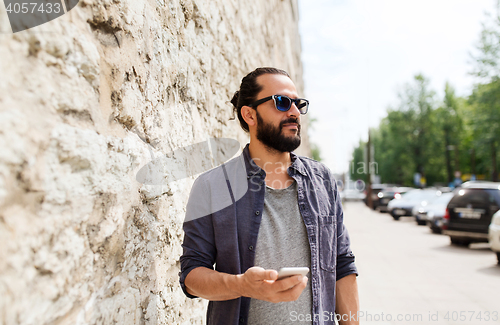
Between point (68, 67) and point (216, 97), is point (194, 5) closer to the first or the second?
point (216, 97)

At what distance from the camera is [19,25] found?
3.54 feet

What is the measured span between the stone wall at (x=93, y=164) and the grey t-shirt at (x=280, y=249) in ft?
1.77

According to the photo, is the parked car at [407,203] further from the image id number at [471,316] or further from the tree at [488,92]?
the image id number at [471,316]

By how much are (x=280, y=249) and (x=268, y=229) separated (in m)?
0.11

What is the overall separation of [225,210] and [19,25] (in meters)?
1.06

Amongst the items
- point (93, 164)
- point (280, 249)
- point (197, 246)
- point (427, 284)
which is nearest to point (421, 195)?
point (427, 284)

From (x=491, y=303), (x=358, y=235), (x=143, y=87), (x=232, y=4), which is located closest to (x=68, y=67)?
(x=143, y=87)

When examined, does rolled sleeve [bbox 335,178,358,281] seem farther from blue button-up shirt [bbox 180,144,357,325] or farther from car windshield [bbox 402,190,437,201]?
car windshield [bbox 402,190,437,201]

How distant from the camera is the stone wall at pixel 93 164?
41.2 inches

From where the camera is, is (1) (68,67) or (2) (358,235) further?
(2) (358,235)

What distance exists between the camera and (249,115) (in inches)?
84.0

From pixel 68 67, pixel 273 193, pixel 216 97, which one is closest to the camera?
pixel 68 67
